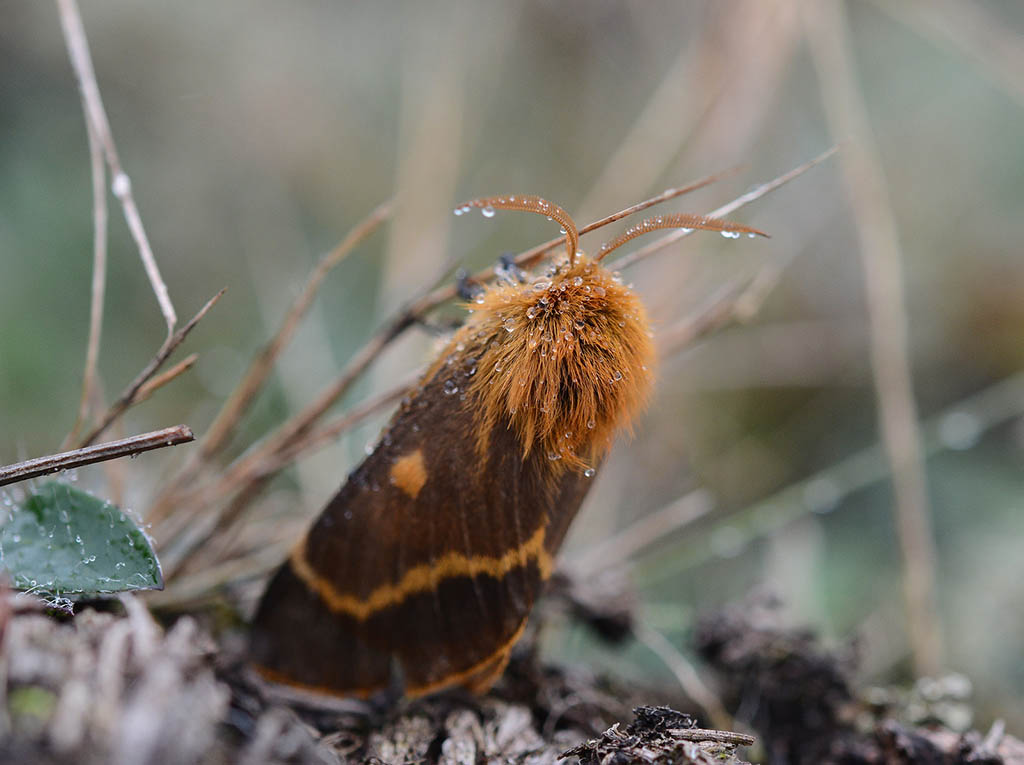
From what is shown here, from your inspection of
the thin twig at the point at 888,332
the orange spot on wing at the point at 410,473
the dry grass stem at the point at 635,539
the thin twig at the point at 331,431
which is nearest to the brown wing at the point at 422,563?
the orange spot on wing at the point at 410,473

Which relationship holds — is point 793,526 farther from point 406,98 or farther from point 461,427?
point 406,98

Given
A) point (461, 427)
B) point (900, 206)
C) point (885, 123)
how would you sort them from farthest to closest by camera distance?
point (885, 123) < point (900, 206) < point (461, 427)

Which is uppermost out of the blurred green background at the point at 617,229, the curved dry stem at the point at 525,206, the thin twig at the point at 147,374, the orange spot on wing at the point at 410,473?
the blurred green background at the point at 617,229

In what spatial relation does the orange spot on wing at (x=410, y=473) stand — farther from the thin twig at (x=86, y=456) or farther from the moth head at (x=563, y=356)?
the thin twig at (x=86, y=456)

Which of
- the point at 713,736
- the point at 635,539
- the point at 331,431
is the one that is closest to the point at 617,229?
the point at 635,539

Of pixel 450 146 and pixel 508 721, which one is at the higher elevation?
pixel 450 146

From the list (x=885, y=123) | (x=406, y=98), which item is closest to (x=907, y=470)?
(x=885, y=123)

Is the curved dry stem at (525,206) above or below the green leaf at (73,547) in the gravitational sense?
above
